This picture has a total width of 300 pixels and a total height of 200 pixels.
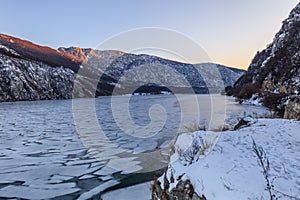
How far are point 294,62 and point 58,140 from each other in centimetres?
3376

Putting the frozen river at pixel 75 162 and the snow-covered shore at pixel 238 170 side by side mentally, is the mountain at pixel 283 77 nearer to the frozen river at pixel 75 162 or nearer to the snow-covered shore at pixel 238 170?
the frozen river at pixel 75 162

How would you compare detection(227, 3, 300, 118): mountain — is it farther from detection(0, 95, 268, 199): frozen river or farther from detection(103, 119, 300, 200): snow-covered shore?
detection(103, 119, 300, 200): snow-covered shore

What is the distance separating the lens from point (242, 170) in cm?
410

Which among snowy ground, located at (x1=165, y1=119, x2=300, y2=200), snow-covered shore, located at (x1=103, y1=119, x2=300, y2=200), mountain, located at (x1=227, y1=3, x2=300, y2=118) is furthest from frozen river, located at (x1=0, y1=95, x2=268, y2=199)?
mountain, located at (x1=227, y1=3, x2=300, y2=118)

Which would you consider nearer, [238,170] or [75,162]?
[238,170]

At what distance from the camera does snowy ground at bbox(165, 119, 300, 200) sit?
3.42 m

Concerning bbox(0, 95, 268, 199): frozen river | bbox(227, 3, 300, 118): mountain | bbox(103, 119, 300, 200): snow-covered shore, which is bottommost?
bbox(0, 95, 268, 199): frozen river

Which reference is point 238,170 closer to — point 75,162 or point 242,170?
point 242,170

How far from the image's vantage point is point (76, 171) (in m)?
6.64

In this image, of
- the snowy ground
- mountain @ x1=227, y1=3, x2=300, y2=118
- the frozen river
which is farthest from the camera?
mountain @ x1=227, y1=3, x2=300, y2=118

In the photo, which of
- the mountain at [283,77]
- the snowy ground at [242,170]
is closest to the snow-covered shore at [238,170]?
the snowy ground at [242,170]

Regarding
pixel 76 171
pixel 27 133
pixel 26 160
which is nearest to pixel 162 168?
pixel 76 171

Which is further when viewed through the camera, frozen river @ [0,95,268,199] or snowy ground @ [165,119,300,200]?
frozen river @ [0,95,268,199]

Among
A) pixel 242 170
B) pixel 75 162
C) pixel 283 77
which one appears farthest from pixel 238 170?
pixel 283 77
